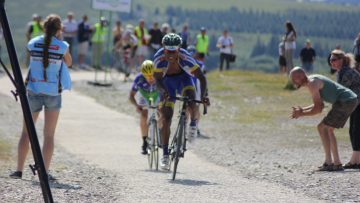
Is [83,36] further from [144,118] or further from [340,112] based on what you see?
[340,112]

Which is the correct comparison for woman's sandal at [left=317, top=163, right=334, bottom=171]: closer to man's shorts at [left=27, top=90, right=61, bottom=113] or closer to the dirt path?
the dirt path

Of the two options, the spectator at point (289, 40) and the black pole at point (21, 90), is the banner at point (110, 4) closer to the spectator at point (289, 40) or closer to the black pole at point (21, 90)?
the spectator at point (289, 40)

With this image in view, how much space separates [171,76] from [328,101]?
7.79ft

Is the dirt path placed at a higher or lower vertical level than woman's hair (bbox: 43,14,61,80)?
lower

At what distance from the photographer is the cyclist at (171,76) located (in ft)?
47.9

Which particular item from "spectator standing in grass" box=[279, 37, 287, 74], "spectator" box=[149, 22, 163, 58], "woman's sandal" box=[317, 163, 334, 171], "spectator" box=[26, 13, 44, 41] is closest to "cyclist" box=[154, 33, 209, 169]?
"woman's sandal" box=[317, 163, 334, 171]

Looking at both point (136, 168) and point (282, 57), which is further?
point (282, 57)

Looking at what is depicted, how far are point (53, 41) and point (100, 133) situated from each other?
413 inches

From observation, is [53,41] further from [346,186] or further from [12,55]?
[12,55]

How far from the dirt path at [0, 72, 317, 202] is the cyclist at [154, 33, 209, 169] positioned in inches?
31.8

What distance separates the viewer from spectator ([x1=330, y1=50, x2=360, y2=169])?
52.0 ft

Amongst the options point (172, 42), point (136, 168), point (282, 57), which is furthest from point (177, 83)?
point (282, 57)

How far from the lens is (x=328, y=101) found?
15242 mm

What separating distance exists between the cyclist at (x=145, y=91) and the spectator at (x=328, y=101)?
3287 mm
